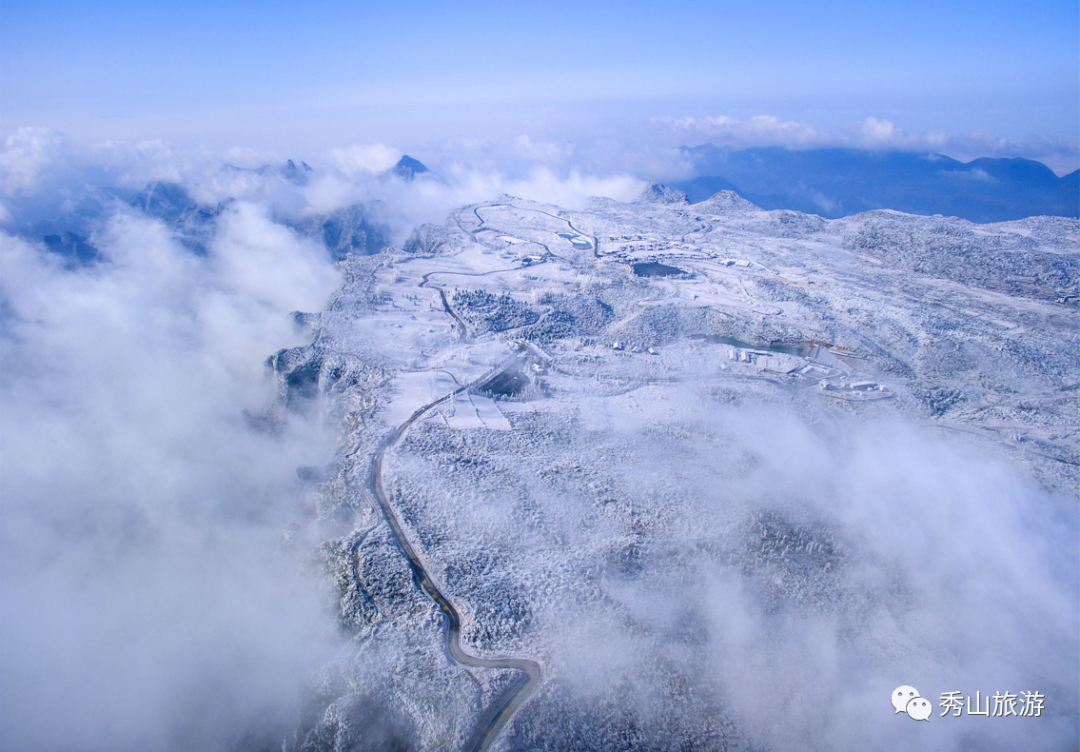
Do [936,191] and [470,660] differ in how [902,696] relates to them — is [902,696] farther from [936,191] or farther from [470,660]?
[936,191]

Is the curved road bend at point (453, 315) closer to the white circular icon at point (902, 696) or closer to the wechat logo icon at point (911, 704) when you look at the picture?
the white circular icon at point (902, 696)

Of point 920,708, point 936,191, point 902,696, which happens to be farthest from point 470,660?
point 936,191

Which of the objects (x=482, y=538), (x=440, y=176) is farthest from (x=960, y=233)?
(x=440, y=176)

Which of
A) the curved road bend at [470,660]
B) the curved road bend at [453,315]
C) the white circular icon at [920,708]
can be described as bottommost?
the white circular icon at [920,708]

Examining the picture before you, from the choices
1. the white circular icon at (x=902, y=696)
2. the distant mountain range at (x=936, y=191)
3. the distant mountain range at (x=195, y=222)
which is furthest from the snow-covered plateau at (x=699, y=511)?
the distant mountain range at (x=936, y=191)

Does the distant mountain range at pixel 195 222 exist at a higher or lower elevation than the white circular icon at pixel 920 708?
higher

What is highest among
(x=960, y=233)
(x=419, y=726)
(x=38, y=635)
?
(x=960, y=233)

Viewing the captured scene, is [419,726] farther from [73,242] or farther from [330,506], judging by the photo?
[73,242]
